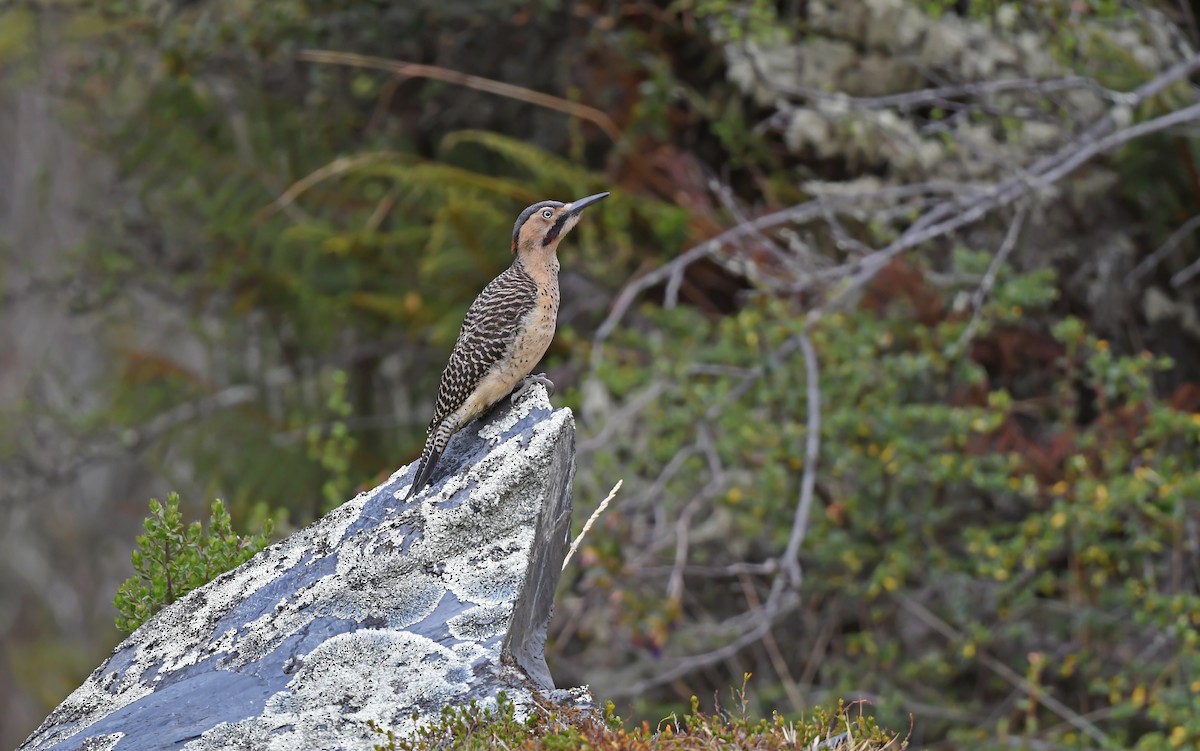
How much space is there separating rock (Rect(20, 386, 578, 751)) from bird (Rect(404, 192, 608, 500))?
128 mm

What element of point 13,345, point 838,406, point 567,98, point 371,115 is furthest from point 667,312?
point 13,345

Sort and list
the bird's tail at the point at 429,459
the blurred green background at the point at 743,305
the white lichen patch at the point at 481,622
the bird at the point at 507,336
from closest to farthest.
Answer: the white lichen patch at the point at 481,622 → the bird's tail at the point at 429,459 → the bird at the point at 507,336 → the blurred green background at the point at 743,305

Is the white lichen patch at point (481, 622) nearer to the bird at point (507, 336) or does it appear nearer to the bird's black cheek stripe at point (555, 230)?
the bird at point (507, 336)

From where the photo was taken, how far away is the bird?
15.5 ft

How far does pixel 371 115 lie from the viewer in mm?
11414

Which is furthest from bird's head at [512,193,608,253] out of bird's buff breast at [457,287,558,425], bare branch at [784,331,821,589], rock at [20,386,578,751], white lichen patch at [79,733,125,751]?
bare branch at [784,331,821,589]

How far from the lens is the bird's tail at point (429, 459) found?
446cm

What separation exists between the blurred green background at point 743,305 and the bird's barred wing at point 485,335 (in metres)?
1.60

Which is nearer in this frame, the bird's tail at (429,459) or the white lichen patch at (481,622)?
the white lichen patch at (481,622)

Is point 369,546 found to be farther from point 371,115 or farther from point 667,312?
point 371,115

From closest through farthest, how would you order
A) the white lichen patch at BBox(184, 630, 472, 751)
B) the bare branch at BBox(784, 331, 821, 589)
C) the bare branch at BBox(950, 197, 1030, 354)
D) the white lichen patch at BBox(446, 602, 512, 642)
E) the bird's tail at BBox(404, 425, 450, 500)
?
1. the white lichen patch at BBox(184, 630, 472, 751)
2. the white lichen patch at BBox(446, 602, 512, 642)
3. the bird's tail at BBox(404, 425, 450, 500)
4. the bare branch at BBox(784, 331, 821, 589)
5. the bare branch at BBox(950, 197, 1030, 354)

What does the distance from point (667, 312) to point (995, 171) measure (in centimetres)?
199

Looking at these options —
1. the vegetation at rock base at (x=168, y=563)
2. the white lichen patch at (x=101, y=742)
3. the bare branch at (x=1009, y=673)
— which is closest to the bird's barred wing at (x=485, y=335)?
the vegetation at rock base at (x=168, y=563)

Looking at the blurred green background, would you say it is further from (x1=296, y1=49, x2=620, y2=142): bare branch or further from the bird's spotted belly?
the bird's spotted belly
